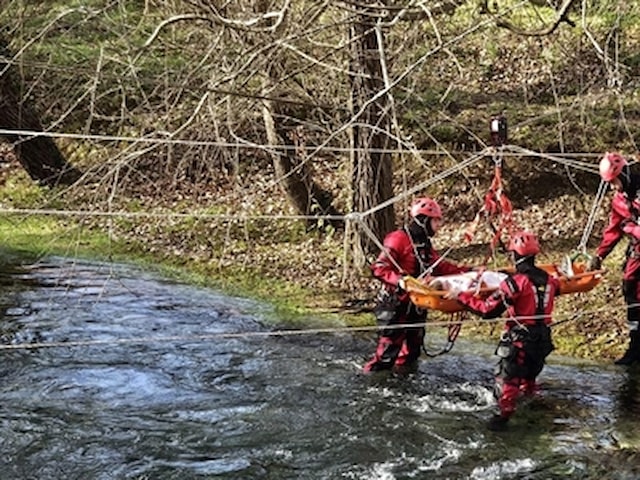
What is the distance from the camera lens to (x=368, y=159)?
10.8 metres

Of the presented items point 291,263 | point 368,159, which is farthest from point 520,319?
point 291,263

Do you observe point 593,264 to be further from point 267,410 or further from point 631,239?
point 267,410

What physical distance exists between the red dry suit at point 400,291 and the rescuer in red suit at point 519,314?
762mm

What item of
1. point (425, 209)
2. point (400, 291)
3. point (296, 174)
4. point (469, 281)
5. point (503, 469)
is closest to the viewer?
point (503, 469)

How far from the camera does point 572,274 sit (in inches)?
297

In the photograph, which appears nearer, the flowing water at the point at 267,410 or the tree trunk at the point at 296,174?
the flowing water at the point at 267,410

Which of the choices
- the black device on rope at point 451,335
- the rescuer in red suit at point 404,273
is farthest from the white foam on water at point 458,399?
the rescuer in red suit at point 404,273

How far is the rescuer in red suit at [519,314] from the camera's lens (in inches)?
273

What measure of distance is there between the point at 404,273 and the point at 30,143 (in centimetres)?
989

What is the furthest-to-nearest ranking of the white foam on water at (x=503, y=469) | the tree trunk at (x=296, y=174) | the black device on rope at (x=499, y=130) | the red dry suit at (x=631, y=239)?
the tree trunk at (x=296, y=174), the red dry suit at (x=631, y=239), the black device on rope at (x=499, y=130), the white foam on water at (x=503, y=469)

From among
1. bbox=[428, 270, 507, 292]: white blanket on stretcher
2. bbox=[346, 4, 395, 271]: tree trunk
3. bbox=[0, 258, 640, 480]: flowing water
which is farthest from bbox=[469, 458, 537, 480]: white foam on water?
bbox=[346, 4, 395, 271]: tree trunk

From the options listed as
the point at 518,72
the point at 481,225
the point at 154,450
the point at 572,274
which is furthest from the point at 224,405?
the point at 518,72

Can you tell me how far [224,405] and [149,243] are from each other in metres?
6.32

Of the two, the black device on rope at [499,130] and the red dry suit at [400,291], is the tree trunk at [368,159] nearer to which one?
the red dry suit at [400,291]
